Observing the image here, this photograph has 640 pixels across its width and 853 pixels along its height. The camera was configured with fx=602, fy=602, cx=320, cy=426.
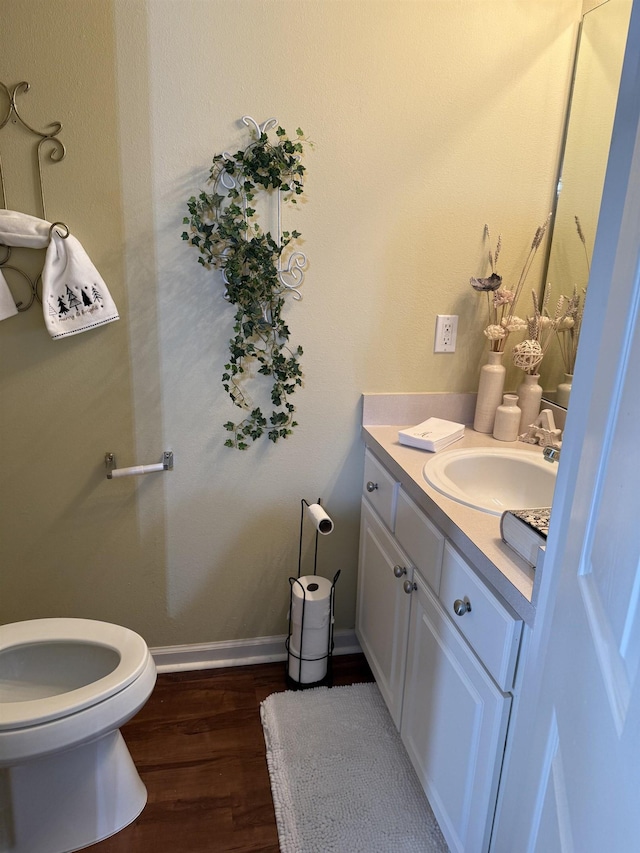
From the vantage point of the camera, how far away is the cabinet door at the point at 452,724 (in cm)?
114

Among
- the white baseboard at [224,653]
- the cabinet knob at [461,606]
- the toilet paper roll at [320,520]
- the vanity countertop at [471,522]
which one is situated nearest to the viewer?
the vanity countertop at [471,522]

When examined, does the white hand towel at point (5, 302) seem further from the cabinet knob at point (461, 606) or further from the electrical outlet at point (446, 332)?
the cabinet knob at point (461, 606)

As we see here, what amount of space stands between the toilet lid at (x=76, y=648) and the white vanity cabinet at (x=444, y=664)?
67 cm

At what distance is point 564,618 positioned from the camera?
0.72 metres

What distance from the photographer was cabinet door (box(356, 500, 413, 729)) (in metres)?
1.62

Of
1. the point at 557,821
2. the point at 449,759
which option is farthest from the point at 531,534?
the point at 449,759

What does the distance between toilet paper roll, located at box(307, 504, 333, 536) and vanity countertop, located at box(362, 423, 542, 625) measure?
23 centimetres

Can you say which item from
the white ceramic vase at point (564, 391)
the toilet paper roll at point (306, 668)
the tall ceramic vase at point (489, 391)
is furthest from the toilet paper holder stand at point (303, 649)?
the white ceramic vase at point (564, 391)

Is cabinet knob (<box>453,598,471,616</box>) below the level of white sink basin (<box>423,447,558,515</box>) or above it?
below

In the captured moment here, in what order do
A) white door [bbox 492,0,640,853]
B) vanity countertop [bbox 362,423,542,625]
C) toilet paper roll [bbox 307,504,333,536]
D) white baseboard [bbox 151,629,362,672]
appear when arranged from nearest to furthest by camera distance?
white door [bbox 492,0,640,853] < vanity countertop [bbox 362,423,542,625] < toilet paper roll [bbox 307,504,333,536] < white baseboard [bbox 151,629,362,672]

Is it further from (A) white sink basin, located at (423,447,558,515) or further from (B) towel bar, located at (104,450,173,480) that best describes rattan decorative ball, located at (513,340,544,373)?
(B) towel bar, located at (104,450,173,480)

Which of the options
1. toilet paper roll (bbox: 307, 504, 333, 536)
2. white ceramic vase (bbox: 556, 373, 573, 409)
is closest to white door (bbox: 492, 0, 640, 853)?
toilet paper roll (bbox: 307, 504, 333, 536)

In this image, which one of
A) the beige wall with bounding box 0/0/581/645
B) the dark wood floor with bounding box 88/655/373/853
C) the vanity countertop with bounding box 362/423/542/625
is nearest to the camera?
the vanity countertop with bounding box 362/423/542/625

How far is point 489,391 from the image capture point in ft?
6.12
